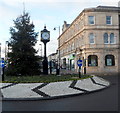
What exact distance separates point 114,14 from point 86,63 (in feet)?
39.5

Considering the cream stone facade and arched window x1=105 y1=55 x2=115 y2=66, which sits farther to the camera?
arched window x1=105 y1=55 x2=115 y2=66

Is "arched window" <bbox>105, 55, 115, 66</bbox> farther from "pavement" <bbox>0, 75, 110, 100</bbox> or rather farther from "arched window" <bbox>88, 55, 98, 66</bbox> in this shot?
"pavement" <bbox>0, 75, 110, 100</bbox>

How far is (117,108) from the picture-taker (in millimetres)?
7398

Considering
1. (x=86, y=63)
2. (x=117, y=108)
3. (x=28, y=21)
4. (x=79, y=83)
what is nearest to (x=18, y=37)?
(x=28, y=21)

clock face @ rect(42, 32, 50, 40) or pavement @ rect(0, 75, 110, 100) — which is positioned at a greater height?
clock face @ rect(42, 32, 50, 40)

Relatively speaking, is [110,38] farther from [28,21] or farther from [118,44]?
[28,21]

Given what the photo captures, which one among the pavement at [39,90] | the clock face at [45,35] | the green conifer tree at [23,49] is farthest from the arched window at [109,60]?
the pavement at [39,90]

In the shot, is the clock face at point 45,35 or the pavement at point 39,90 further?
the clock face at point 45,35

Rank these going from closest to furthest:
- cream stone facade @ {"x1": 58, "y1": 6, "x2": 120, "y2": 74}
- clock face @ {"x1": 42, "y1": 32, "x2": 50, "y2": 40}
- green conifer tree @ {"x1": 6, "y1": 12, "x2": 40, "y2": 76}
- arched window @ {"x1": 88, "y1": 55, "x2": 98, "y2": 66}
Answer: clock face @ {"x1": 42, "y1": 32, "x2": 50, "y2": 40}
green conifer tree @ {"x1": 6, "y1": 12, "x2": 40, "y2": 76}
cream stone facade @ {"x1": 58, "y1": 6, "x2": 120, "y2": 74}
arched window @ {"x1": 88, "y1": 55, "x2": 98, "y2": 66}

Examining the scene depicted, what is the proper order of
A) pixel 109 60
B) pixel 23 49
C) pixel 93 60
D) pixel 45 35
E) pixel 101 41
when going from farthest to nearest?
pixel 109 60
pixel 93 60
pixel 101 41
pixel 23 49
pixel 45 35

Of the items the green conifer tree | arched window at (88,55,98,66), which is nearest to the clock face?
the green conifer tree

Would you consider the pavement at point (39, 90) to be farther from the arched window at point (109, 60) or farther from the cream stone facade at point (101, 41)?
the arched window at point (109, 60)

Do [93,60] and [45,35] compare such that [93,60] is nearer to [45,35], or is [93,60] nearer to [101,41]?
[101,41]

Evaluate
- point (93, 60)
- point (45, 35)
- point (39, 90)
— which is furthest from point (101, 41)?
point (39, 90)
